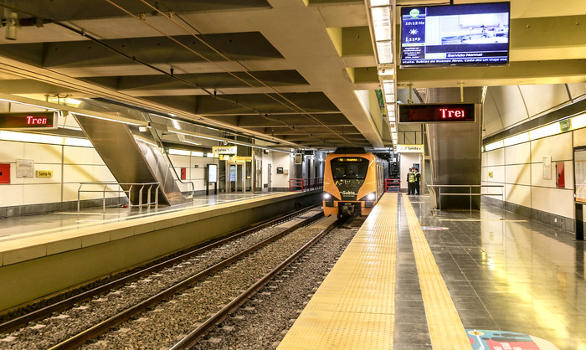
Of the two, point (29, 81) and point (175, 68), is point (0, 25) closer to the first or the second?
point (175, 68)

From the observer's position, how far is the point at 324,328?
12.1 feet

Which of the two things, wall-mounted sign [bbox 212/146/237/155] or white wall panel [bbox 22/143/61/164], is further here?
wall-mounted sign [bbox 212/146/237/155]

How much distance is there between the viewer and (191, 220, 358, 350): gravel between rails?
16.2 ft

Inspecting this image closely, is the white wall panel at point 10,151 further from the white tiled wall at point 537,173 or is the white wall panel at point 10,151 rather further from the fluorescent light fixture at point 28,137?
the white tiled wall at point 537,173

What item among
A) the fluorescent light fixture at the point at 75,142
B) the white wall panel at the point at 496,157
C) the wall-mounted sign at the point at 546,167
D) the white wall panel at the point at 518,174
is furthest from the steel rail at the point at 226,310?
the white wall panel at the point at 496,157

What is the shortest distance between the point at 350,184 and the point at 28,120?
11.7 meters

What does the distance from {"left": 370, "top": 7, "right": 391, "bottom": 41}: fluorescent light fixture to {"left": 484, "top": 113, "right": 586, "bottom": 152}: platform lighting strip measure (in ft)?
20.0

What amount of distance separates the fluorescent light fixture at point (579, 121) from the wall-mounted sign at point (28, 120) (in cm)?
1153

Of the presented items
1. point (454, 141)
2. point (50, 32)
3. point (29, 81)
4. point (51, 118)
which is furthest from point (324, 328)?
point (454, 141)

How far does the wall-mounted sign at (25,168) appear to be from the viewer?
12180mm

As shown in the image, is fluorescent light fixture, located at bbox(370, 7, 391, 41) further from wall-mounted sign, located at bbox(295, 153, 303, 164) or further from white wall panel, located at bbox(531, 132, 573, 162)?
wall-mounted sign, located at bbox(295, 153, 303, 164)

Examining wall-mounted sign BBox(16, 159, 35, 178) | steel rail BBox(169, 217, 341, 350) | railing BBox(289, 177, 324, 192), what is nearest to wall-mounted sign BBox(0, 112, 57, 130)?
wall-mounted sign BBox(16, 159, 35, 178)

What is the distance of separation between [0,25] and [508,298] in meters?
7.40

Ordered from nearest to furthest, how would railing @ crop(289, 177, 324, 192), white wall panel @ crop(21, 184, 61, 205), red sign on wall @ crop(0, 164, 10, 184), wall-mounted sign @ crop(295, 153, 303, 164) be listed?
red sign on wall @ crop(0, 164, 10, 184) < white wall panel @ crop(21, 184, 61, 205) < wall-mounted sign @ crop(295, 153, 303, 164) < railing @ crop(289, 177, 324, 192)
